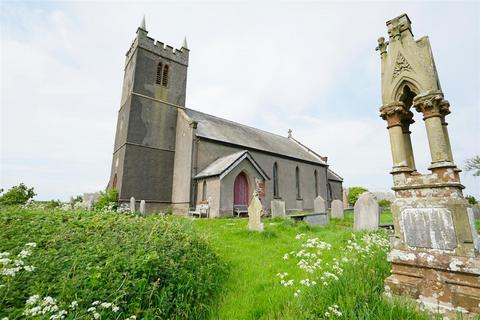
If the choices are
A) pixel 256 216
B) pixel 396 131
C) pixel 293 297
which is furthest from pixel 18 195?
pixel 396 131

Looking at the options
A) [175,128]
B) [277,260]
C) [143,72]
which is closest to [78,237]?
[277,260]

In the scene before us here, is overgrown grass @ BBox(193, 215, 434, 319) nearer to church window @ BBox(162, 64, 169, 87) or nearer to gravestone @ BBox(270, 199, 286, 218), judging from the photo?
gravestone @ BBox(270, 199, 286, 218)

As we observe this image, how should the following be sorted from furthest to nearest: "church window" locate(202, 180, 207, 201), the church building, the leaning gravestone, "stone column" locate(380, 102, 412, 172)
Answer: the church building, "church window" locate(202, 180, 207, 201), the leaning gravestone, "stone column" locate(380, 102, 412, 172)

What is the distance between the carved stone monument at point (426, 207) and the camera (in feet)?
8.74

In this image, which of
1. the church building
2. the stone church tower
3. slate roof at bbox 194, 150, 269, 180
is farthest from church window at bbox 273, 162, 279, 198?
the stone church tower

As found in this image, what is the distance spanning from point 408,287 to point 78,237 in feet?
17.0

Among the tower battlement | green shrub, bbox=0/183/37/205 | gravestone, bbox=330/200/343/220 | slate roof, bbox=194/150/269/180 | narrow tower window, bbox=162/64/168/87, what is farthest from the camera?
narrow tower window, bbox=162/64/168/87

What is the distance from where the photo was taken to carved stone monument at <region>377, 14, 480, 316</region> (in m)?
2.66

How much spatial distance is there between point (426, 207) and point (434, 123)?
1.18m

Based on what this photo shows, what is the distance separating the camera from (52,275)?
2984 mm

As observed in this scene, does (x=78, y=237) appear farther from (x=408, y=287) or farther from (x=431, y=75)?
(x=431, y=75)

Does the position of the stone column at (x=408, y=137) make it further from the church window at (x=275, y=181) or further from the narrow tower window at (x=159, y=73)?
the narrow tower window at (x=159, y=73)

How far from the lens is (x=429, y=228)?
295 cm

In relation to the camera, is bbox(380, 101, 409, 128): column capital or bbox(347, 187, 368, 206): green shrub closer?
bbox(380, 101, 409, 128): column capital
